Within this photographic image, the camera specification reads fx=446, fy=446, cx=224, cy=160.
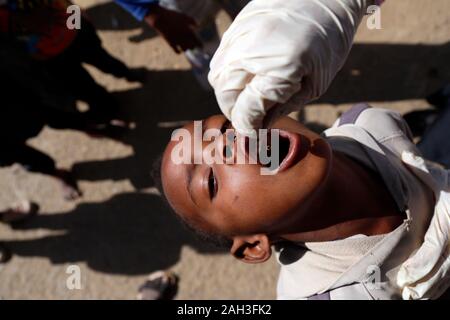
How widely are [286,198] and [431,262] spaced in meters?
0.50

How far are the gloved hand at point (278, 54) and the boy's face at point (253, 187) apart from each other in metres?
0.25

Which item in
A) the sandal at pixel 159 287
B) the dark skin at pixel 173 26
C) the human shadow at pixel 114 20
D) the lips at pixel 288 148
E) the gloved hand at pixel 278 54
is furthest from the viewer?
the human shadow at pixel 114 20

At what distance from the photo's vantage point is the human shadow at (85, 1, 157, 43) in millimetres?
3348

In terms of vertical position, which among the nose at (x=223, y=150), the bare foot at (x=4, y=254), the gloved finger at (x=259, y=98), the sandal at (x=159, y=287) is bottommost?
the sandal at (x=159, y=287)

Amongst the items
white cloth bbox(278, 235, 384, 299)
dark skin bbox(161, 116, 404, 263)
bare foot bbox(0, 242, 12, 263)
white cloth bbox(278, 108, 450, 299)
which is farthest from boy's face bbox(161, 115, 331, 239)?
bare foot bbox(0, 242, 12, 263)

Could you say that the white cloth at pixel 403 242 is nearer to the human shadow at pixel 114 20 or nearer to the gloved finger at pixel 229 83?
the gloved finger at pixel 229 83

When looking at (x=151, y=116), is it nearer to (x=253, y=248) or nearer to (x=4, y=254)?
(x=4, y=254)

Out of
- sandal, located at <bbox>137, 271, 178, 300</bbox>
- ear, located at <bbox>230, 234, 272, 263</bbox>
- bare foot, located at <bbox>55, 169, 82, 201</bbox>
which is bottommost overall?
sandal, located at <bbox>137, 271, 178, 300</bbox>

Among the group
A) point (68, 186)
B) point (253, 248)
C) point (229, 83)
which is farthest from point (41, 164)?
point (229, 83)

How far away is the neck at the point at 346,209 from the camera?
1294mm

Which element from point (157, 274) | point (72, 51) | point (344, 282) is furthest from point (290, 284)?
point (72, 51)

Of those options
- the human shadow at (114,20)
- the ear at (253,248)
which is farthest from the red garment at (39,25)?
the ear at (253,248)

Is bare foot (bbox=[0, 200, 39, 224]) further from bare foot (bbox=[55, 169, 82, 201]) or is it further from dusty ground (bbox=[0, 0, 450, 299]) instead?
bare foot (bbox=[55, 169, 82, 201])

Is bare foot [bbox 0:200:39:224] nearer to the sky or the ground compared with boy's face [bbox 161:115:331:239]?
nearer to the ground
